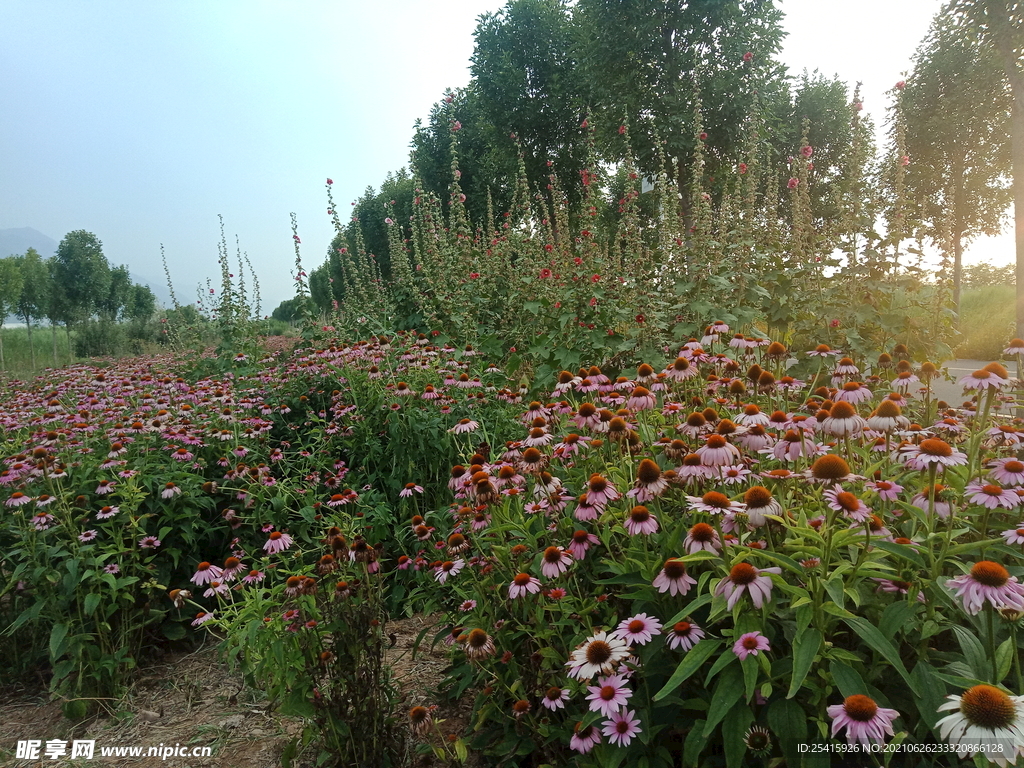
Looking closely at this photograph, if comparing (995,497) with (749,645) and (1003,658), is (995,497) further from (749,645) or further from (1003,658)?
(749,645)

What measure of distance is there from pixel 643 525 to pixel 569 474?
62cm

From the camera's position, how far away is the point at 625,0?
11.7 metres

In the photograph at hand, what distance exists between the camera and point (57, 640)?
7.16 ft

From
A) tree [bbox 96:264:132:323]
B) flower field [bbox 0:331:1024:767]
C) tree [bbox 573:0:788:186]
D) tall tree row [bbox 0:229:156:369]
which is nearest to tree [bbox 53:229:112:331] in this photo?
tall tree row [bbox 0:229:156:369]

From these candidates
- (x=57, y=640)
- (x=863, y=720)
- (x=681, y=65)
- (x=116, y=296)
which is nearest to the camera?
(x=863, y=720)

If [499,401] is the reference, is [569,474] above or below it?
below

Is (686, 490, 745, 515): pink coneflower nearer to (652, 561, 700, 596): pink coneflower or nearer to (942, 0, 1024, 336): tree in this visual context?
(652, 561, 700, 596): pink coneflower

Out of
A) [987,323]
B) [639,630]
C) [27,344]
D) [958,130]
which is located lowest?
[639,630]

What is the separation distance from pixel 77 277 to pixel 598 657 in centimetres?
2361

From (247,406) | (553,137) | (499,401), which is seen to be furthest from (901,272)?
(553,137)

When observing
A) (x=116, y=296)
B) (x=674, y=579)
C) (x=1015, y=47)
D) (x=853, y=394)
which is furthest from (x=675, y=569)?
(x=116, y=296)

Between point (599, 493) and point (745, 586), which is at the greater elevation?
point (599, 493)

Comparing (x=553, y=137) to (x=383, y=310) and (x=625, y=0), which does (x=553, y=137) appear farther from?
(x=383, y=310)

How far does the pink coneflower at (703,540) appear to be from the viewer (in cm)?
133
